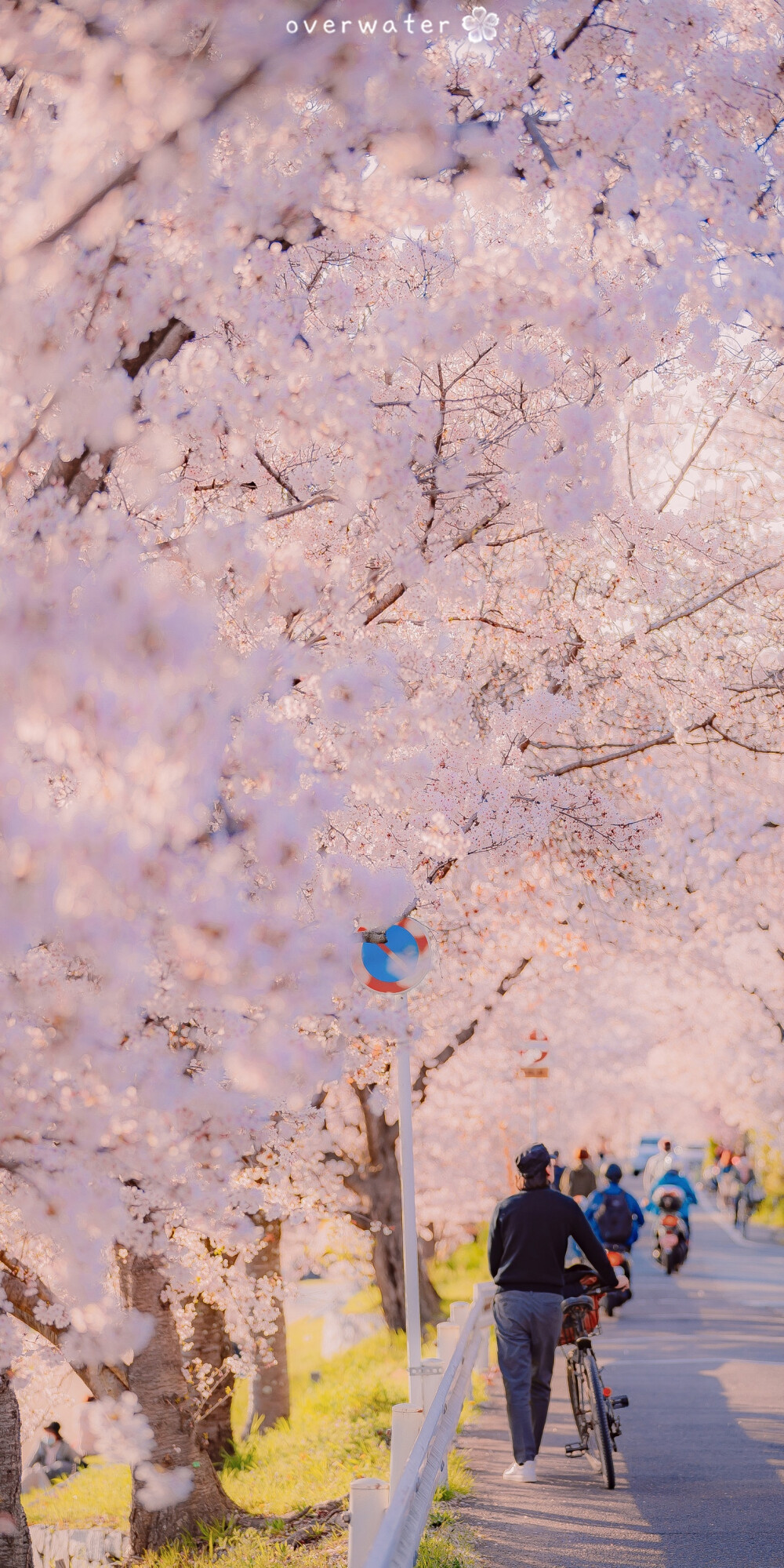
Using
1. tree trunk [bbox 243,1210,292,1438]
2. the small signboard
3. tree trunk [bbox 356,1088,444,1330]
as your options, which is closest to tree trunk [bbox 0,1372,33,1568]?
the small signboard

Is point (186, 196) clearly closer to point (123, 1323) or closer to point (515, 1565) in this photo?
point (123, 1323)

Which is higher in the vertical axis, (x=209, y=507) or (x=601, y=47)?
(x=601, y=47)

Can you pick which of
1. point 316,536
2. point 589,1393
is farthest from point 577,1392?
point 316,536

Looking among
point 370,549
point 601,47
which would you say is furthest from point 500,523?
point 601,47

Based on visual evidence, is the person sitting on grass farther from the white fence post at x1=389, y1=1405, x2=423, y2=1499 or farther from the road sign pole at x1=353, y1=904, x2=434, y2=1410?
the white fence post at x1=389, y1=1405, x2=423, y2=1499

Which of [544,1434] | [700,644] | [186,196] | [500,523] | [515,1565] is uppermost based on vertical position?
[186,196]

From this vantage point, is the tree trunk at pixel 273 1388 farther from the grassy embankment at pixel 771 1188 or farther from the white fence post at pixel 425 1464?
the grassy embankment at pixel 771 1188

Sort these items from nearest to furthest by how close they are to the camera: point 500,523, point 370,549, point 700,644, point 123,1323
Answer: point 123,1323, point 370,549, point 500,523, point 700,644

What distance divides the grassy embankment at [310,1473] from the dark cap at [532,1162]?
1830mm

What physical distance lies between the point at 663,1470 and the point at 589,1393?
0.78m

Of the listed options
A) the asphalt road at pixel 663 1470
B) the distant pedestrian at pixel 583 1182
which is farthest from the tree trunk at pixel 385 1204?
the distant pedestrian at pixel 583 1182

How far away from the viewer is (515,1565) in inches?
266

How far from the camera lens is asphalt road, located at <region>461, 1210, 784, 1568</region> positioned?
277 inches

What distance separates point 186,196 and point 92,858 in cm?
336
